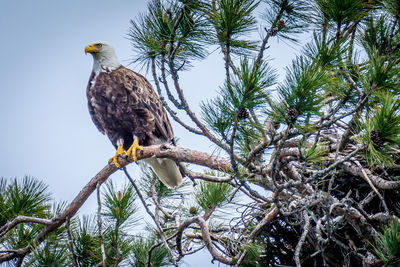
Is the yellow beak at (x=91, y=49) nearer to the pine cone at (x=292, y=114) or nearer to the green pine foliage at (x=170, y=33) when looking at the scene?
the green pine foliage at (x=170, y=33)

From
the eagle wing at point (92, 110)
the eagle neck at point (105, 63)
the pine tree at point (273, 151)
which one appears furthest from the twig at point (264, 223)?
the eagle neck at point (105, 63)

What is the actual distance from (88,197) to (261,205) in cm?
119

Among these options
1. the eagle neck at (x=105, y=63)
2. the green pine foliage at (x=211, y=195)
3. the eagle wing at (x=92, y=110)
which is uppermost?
the eagle neck at (x=105, y=63)

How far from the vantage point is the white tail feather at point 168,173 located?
4086 millimetres

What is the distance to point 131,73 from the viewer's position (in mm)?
4270

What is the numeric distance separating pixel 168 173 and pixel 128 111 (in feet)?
2.05

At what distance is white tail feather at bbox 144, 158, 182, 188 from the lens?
13.4 feet

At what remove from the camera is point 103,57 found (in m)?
4.38

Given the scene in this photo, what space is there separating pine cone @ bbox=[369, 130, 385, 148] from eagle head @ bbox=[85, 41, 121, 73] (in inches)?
107

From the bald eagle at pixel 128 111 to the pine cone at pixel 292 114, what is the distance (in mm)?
2082

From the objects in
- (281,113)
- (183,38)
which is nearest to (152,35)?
(183,38)

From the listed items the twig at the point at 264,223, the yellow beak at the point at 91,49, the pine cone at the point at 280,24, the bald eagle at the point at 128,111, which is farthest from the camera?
the yellow beak at the point at 91,49

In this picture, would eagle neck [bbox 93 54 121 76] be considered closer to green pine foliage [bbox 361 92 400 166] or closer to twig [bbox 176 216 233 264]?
twig [bbox 176 216 233 264]

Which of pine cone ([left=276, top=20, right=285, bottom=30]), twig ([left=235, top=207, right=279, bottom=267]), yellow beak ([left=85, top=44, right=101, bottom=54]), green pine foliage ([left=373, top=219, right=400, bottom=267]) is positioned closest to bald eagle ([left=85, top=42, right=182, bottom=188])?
yellow beak ([left=85, top=44, right=101, bottom=54])
